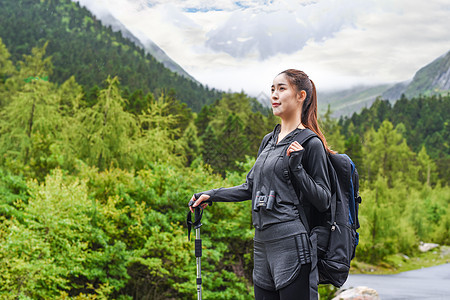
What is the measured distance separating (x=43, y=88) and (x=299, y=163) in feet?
74.8

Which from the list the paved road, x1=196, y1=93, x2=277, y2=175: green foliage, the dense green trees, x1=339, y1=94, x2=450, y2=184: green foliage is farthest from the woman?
x1=339, y1=94, x2=450, y2=184: green foliage

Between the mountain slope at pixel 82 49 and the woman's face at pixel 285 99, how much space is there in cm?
5502

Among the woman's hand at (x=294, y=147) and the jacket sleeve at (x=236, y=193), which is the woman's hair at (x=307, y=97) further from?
the jacket sleeve at (x=236, y=193)

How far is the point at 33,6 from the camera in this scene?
425 ft

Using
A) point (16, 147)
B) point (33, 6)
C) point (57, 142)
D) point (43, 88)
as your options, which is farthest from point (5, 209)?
point (33, 6)

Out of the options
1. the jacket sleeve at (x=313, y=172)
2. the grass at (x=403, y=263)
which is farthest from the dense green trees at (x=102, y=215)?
the grass at (x=403, y=263)

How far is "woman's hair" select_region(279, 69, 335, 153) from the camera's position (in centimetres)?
266

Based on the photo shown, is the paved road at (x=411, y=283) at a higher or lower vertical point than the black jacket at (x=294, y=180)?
lower

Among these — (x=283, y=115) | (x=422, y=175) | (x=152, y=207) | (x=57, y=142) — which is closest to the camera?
(x=283, y=115)

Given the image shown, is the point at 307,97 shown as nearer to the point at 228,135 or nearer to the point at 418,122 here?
the point at 228,135

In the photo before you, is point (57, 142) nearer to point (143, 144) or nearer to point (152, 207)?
point (143, 144)

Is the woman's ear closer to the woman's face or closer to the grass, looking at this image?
the woman's face

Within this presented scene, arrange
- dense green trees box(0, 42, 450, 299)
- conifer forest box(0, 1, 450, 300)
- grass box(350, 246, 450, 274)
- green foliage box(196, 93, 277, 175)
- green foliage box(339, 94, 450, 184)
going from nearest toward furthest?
dense green trees box(0, 42, 450, 299)
conifer forest box(0, 1, 450, 300)
grass box(350, 246, 450, 274)
green foliage box(196, 93, 277, 175)
green foliage box(339, 94, 450, 184)

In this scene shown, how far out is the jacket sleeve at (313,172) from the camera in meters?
2.38
